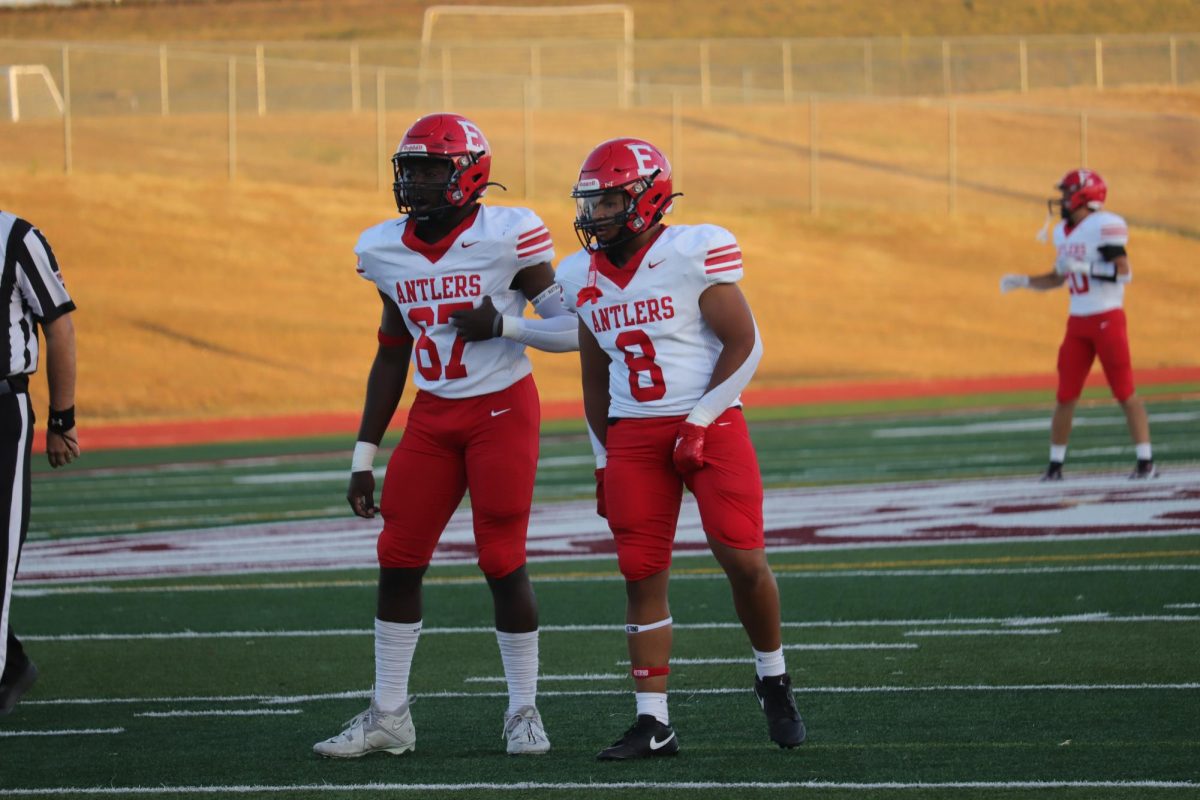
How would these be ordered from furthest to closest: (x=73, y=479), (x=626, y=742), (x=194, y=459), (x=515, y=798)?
(x=194, y=459), (x=73, y=479), (x=626, y=742), (x=515, y=798)

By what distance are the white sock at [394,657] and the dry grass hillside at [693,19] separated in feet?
164

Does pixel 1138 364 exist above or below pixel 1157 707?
below

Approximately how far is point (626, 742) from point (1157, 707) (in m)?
1.75

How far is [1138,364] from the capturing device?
92.6 ft

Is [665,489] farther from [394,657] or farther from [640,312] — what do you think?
[394,657]

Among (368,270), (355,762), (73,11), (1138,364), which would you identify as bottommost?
(1138,364)

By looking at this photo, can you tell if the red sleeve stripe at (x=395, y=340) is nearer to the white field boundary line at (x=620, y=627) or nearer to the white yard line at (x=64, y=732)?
the white yard line at (x=64, y=732)

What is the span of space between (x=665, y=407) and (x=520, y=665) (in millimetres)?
909

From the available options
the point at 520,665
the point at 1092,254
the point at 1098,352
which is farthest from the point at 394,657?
the point at 1092,254

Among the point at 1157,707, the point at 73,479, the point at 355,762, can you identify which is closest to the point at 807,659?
the point at 1157,707

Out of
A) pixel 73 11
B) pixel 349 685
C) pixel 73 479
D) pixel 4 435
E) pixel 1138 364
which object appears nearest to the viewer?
pixel 4 435

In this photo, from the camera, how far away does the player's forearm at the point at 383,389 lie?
580 cm

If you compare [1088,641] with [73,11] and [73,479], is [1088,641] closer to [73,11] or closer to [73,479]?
[73,479]

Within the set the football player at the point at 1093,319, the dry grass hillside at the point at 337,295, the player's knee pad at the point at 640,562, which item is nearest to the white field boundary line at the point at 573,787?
the player's knee pad at the point at 640,562
